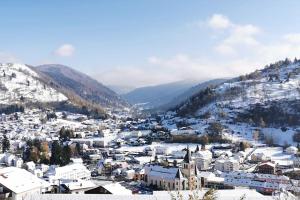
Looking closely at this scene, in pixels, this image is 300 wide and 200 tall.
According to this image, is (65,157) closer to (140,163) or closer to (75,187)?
(140,163)

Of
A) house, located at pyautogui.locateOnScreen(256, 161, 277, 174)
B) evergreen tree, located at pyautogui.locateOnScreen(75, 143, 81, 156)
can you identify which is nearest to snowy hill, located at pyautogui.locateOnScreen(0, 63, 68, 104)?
evergreen tree, located at pyautogui.locateOnScreen(75, 143, 81, 156)

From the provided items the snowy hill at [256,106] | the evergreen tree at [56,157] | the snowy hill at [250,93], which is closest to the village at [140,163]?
the evergreen tree at [56,157]

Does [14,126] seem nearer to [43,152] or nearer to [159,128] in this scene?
[159,128]

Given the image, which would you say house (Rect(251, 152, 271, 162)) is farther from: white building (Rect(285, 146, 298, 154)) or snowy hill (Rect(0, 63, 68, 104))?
snowy hill (Rect(0, 63, 68, 104))

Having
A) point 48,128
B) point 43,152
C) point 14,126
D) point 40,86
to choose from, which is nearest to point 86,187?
point 43,152

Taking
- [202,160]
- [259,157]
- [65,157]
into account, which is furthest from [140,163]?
[259,157]
